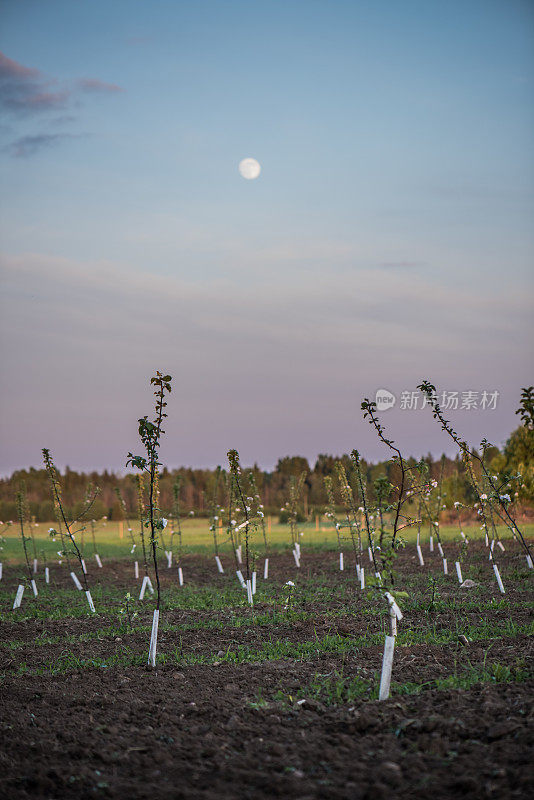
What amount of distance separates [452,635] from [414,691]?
2756mm

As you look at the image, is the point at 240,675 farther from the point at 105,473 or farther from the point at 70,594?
the point at 105,473

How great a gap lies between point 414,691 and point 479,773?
196 centimetres

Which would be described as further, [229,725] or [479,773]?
[229,725]

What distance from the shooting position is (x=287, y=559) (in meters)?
21.4

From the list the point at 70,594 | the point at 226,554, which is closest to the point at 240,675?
the point at 70,594

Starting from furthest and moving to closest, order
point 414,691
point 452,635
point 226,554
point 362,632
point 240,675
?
point 226,554
point 362,632
point 452,635
point 240,675
point 414,691

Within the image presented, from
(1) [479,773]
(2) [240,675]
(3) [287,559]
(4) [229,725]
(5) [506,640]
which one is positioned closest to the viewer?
(1) [479,773]

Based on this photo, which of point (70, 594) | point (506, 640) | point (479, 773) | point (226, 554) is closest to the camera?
point (479, 773)

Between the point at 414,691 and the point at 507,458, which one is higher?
the point at 507,458

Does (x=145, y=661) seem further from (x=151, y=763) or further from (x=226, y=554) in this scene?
(x=226, y=554)

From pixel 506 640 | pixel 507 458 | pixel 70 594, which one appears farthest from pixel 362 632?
pixel 507 458

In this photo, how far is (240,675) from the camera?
7359 millimetres

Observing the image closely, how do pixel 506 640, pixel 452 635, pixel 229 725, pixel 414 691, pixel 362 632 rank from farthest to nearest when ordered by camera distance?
pixel 362 632, pixel 452 635, pixel 506 640, pixel 414 691, pixel 229 725

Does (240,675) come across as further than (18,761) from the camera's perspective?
Yes
